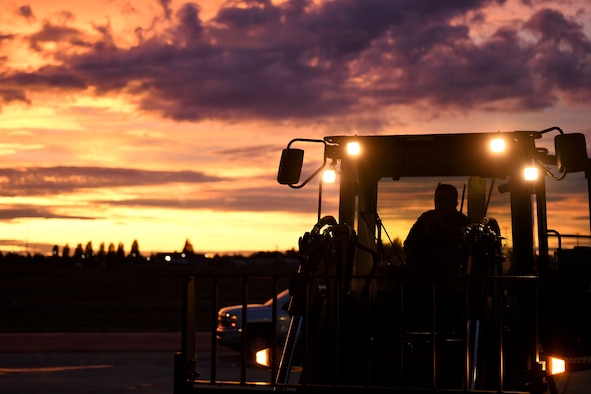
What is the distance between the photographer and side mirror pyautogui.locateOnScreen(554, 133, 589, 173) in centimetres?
743

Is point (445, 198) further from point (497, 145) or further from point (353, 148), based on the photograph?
point (353, 148)

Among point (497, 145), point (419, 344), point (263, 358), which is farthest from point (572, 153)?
point (263, 358)

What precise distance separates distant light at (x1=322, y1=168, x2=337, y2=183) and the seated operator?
900 mm

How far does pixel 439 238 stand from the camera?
789 cm

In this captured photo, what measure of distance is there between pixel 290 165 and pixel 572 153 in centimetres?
219

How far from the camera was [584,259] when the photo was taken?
904 centimetres

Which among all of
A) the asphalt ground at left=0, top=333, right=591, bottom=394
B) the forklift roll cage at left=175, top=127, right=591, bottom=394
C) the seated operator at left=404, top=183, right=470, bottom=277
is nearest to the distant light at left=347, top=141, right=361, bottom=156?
the forklift roll cage at left=175, top=127, right=591, bottom=394

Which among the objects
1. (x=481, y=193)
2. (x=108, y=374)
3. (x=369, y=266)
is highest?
(x=481, y=193)

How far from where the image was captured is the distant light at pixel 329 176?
346 inches

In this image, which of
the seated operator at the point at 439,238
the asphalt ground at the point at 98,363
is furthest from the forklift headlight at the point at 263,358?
the asphalt ground at the point at 98,363

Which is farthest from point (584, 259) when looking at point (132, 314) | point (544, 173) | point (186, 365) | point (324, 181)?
point (132, 314)

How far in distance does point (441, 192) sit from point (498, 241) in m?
0.73

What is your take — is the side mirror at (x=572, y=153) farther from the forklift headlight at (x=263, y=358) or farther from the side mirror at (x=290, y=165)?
the forklift headlight at (x=263, y=358)

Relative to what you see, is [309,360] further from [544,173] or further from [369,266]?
[544,173]
